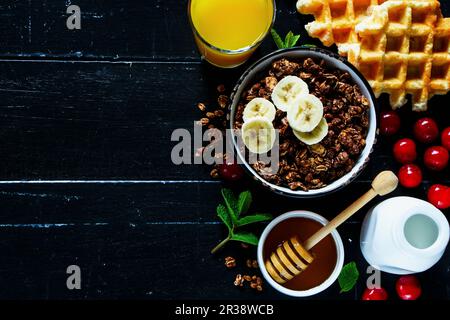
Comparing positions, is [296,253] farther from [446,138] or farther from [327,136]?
[446,138]

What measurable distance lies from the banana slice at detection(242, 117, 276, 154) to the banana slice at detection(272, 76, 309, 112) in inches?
2.3

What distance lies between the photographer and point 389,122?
5.52 ft

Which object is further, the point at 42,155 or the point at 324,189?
the point at 42,155

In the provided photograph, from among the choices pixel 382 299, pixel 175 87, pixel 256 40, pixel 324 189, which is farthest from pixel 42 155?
pixel 382 299

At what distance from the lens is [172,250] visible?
1682mm

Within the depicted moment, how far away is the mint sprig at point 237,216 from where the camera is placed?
161cm

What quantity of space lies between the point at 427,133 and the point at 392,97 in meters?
Result: 0.14

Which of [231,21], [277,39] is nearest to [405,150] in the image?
[277,39]

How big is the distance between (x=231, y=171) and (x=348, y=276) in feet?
1.37

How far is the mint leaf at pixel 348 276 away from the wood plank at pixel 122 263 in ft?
0.16

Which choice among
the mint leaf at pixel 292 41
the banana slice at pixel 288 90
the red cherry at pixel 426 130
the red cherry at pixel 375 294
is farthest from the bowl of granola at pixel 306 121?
the red cherry at pixel 375 294

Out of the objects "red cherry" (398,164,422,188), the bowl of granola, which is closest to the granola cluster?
the bowl of granola

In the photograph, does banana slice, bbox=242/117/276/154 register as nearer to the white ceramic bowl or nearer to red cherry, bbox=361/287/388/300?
the white ceramic bowl
